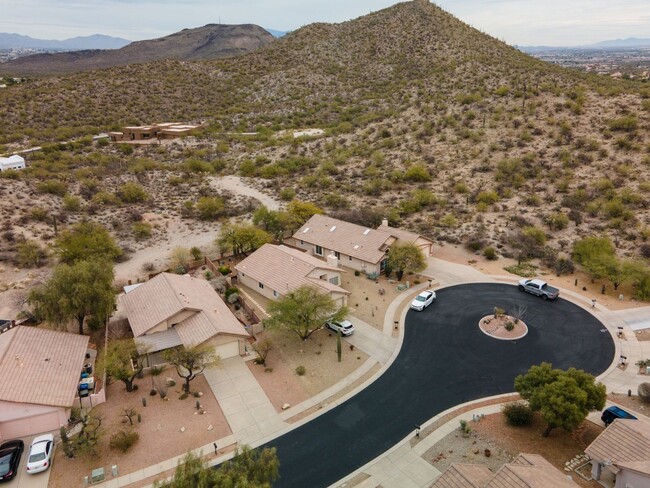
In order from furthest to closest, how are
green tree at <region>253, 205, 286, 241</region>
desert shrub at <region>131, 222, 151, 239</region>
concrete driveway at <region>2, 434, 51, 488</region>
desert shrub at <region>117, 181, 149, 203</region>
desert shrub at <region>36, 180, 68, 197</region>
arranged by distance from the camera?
desert shrub at <region>117, 181, 149, 203</region>, desert shrub at <region>36, 180, 68, 197</region>, desert shrub at <region>131, 222, 151, 239</region>, green tree at <region>253, 205, 286, 241</region>, concrete driveway at <region>2, 434, 51, 488</region>

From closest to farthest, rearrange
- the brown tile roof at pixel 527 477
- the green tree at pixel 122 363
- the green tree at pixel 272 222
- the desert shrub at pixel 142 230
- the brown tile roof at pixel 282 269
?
the brown tile roof at pixel 527 477
the green tree at pixel 122 363
the brown tile roof at pixel 282 269
the green tree at pixel 272 222
the desert shrub at pixel 142 230

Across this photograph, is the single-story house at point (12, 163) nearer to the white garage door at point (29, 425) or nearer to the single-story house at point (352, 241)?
the single-story house at point (352, 241)

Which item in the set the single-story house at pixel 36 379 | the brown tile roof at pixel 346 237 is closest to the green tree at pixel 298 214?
the brown tile roof at pixel 346 237

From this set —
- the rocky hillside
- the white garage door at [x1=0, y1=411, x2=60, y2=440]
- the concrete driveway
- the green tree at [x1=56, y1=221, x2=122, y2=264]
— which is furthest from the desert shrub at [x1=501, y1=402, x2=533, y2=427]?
the green tree at [x1=56, y1=221, x2=122, y2=264]

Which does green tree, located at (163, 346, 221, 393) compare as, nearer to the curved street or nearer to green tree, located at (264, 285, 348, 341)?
green tree, located at (264, 285, 348, 341)

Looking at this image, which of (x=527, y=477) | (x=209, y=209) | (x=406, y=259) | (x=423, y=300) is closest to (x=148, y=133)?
(x=209, y=209)

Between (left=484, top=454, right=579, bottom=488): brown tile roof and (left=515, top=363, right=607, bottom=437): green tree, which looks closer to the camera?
(left=484, top=454, right=579, bottom=488): brown tile roof

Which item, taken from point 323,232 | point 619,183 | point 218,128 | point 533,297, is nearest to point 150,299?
point 323,232
